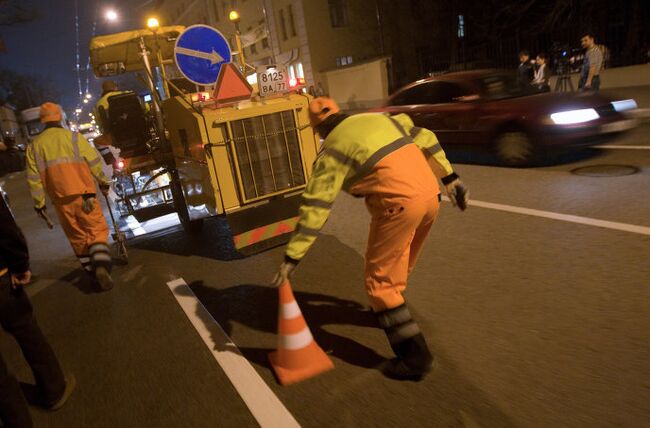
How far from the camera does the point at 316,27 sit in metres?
30.8

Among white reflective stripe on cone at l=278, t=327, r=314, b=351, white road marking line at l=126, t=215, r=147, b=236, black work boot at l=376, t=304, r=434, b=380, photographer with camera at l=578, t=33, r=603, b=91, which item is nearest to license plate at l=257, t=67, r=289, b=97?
white reflective stripe on cone at l=278, t=327, r=314, b=351

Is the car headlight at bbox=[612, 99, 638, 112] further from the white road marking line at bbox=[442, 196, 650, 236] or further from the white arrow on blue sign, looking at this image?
the white arrow on blue sign

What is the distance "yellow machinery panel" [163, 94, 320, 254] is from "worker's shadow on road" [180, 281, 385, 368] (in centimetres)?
87

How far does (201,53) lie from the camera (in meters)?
5.46

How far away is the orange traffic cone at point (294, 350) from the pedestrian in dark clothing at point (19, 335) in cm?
144

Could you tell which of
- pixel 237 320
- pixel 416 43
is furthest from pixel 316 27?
pixel 237 320

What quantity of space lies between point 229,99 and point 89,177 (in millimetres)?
1731

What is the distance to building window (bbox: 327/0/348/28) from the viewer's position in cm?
3142

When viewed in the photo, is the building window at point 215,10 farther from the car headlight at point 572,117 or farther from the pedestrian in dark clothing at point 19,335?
the pedestrian in dark clothing at point 19,335

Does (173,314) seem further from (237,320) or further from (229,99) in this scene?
(229,99)

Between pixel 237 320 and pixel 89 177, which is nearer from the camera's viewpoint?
pixel 237 320

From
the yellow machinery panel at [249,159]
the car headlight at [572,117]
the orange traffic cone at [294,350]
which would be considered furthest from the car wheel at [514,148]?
the orange traffic cone at [294,350]

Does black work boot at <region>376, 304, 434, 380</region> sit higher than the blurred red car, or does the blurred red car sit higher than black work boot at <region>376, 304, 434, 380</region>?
the blurred red car

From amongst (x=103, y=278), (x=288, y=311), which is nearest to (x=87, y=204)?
(x=103, y=278)
